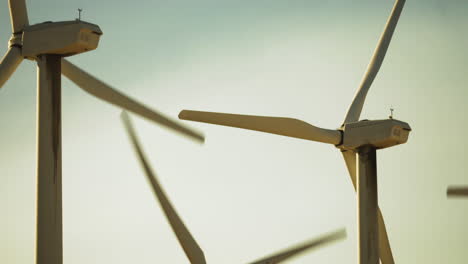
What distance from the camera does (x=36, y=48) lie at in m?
29.6

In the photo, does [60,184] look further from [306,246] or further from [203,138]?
[306,246]

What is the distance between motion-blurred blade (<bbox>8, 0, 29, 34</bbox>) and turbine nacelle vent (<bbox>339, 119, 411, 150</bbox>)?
12.8m

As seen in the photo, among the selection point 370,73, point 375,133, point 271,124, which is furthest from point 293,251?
point 370,73

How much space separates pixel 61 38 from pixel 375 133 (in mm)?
12923

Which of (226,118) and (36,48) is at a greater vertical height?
(36,48)

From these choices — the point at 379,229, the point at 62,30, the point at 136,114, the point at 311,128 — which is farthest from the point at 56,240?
the point at 379,229

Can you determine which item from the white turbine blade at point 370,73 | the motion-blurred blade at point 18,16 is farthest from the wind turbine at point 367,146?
the motion-blurred blade at point 18,16

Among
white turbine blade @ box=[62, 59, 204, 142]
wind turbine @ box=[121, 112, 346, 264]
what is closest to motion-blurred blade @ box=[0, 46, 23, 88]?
white turbine blade @ box=[62, 59, 204, 142]

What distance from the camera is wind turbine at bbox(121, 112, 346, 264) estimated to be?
27358 mm

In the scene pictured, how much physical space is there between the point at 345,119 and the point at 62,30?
13341mm

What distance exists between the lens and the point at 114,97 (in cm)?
2883

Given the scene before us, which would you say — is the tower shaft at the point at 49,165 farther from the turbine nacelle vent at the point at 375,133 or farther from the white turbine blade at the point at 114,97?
the turbine nacelle vent at the point at 375,133

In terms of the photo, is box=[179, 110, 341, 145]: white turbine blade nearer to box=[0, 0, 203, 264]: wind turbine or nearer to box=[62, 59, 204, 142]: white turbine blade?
box=[62, 59, 204, 142]: white turbine blade

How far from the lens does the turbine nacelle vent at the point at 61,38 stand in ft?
94.7
